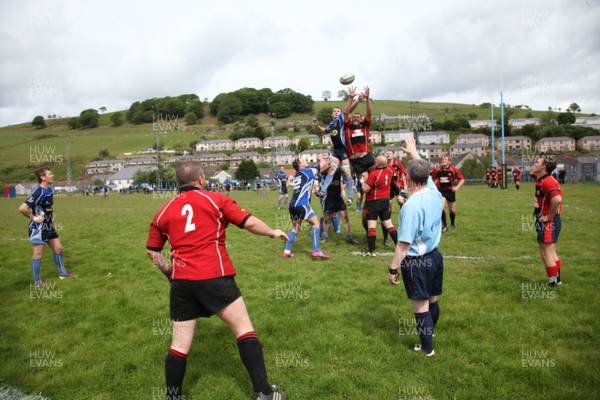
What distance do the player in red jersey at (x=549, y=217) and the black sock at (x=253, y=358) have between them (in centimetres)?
598

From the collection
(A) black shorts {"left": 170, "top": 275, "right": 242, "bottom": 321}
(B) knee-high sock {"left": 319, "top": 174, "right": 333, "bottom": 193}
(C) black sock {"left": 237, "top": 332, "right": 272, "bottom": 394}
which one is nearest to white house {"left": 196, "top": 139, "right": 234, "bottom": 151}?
(B) knee-high sock {"left": 319, "top": 174, "right": 333, "bottom": 193}

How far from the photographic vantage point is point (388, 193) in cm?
948

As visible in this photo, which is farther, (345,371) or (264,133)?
(264,133)

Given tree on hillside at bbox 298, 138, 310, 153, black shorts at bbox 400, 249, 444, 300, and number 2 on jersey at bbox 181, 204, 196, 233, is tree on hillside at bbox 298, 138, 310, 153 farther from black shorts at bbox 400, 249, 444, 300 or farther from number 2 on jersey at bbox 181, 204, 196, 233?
number 2 on jersey at bbox 181, 204, 196, 233

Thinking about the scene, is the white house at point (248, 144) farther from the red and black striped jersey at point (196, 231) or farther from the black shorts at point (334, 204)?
the red and black striped jersey at point (196, 231)

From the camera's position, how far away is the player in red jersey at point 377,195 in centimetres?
941

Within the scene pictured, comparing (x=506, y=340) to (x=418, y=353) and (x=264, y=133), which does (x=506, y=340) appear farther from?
(x=264, y=133)

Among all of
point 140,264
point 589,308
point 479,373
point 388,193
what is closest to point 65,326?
point 140,264

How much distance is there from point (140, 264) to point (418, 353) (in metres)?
7.65

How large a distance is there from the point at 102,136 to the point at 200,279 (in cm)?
17692

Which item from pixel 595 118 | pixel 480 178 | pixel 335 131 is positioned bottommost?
pixel 480 178

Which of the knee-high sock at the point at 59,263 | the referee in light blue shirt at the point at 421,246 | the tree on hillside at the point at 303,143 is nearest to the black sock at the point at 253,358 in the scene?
the referee in light blue shirt at the point at 421,246

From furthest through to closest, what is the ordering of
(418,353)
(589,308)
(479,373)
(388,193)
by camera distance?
1. (388,193)
2. (589,308)
3. (418,353)
4. (479,373)

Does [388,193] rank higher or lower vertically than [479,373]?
higher
